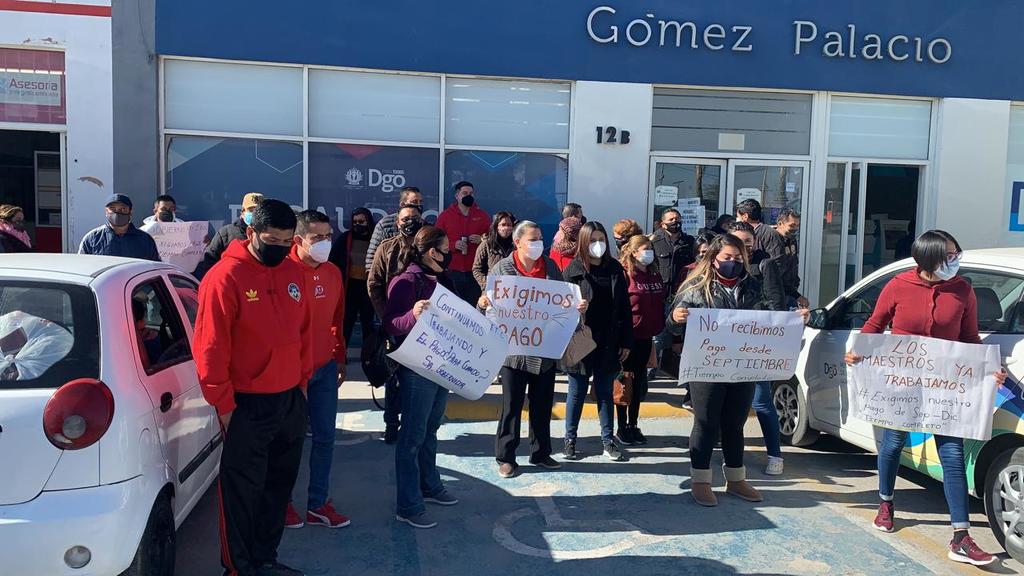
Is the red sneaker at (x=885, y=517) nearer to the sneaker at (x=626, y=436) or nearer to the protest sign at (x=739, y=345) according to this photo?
the protest sign at (x=739, y=345)

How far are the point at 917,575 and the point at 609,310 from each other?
8.75 feet

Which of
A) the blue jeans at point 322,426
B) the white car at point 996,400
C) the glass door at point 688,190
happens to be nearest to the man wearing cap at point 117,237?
the blue jeans at point 322,426

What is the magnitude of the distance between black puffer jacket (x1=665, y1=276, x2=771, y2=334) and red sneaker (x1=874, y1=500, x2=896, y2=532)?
1.48 metres

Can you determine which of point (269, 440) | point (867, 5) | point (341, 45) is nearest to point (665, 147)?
point (867, 5)

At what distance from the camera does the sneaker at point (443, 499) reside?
525 cm

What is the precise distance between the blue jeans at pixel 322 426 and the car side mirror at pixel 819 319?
365 cm

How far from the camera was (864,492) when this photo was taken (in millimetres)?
5723

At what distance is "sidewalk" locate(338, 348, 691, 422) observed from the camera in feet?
25.2

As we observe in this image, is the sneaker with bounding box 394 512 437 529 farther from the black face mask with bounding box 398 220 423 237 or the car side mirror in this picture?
the car side mirror

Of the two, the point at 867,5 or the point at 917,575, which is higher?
the point at 867,5

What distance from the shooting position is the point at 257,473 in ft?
Result: 12.6

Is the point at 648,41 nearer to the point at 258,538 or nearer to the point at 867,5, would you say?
the point at 867,5

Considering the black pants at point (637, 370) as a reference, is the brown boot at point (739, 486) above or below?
below

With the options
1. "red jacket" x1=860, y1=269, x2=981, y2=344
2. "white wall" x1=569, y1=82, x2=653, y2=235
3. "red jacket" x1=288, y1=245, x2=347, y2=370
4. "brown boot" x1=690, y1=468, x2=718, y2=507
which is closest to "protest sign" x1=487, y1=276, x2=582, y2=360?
"red jacket" x1=288, y1=245, x2=347, y2=370
